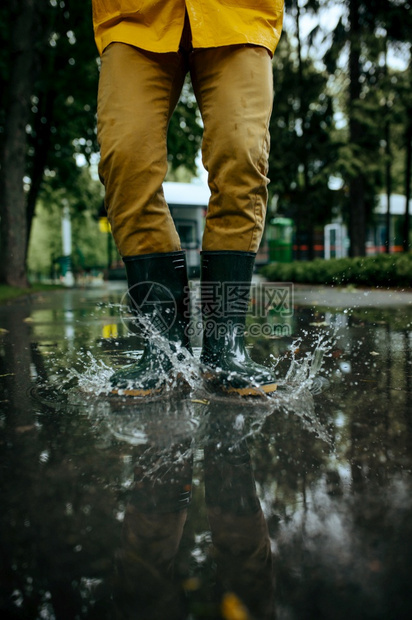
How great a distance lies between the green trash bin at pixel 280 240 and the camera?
85.5 ft

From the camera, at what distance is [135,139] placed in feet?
6.89

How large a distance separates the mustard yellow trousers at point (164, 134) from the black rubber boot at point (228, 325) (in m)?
0.07

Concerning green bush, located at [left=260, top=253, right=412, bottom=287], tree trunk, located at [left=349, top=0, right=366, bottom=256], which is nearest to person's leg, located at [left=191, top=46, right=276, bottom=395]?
green bush, located at [left=260, top=253, right=412, bottom=287]

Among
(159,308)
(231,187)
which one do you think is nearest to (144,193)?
(231,187)

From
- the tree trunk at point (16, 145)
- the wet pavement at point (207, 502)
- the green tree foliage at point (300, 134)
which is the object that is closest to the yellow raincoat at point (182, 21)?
the wet pavement at point (207, 502)

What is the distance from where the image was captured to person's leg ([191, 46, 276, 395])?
6.92ft

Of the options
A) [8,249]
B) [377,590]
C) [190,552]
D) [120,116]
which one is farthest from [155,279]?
[8,249]

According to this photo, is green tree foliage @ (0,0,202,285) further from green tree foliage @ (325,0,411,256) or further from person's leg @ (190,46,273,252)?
person's leg @ (190,46,273,252)

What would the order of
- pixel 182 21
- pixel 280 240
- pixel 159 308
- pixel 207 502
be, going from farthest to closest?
1. pixel 280 240
2. pixel 159 308
3. pixel 182 21
4. pixel 207 502

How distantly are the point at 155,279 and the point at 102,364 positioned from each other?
66cm

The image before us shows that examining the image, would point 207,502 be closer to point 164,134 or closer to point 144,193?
point 144,193

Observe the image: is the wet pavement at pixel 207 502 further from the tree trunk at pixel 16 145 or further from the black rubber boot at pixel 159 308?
the tree trunk at pixel 16 145

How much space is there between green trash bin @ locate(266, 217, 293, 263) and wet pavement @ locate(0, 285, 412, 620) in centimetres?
2390

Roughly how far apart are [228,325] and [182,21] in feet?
3.68
